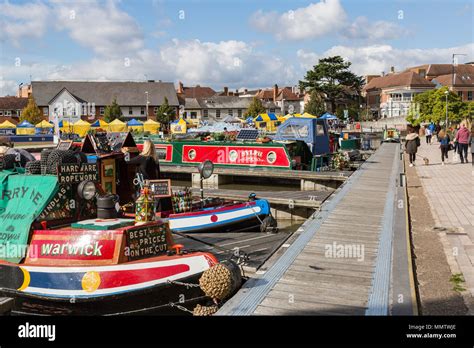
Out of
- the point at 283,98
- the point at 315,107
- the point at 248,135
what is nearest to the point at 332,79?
the point at 315,107

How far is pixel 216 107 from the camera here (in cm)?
10050

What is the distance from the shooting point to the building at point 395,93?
99562 mm

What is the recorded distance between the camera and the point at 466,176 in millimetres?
21500

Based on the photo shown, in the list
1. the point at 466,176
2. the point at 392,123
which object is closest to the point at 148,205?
the point at 466,176

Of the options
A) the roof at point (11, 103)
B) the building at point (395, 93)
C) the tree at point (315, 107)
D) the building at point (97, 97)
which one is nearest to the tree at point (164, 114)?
the building at point (97, 97)

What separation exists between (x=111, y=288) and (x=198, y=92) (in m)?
107

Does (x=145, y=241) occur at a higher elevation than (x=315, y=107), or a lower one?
lower

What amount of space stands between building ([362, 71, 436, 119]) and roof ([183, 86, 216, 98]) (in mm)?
33979

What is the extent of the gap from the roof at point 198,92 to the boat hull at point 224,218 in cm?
9628

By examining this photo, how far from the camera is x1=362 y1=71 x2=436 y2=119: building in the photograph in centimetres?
9956

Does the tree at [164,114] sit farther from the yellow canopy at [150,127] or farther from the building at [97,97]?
the yellow canopy at [150,127]

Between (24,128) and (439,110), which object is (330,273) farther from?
(439,110)

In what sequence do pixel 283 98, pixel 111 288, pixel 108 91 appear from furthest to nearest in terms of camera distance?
pixel 283 98
pixel 108 91
pixel 111 288

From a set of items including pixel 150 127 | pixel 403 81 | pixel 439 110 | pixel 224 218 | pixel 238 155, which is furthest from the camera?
pixel 403 81
